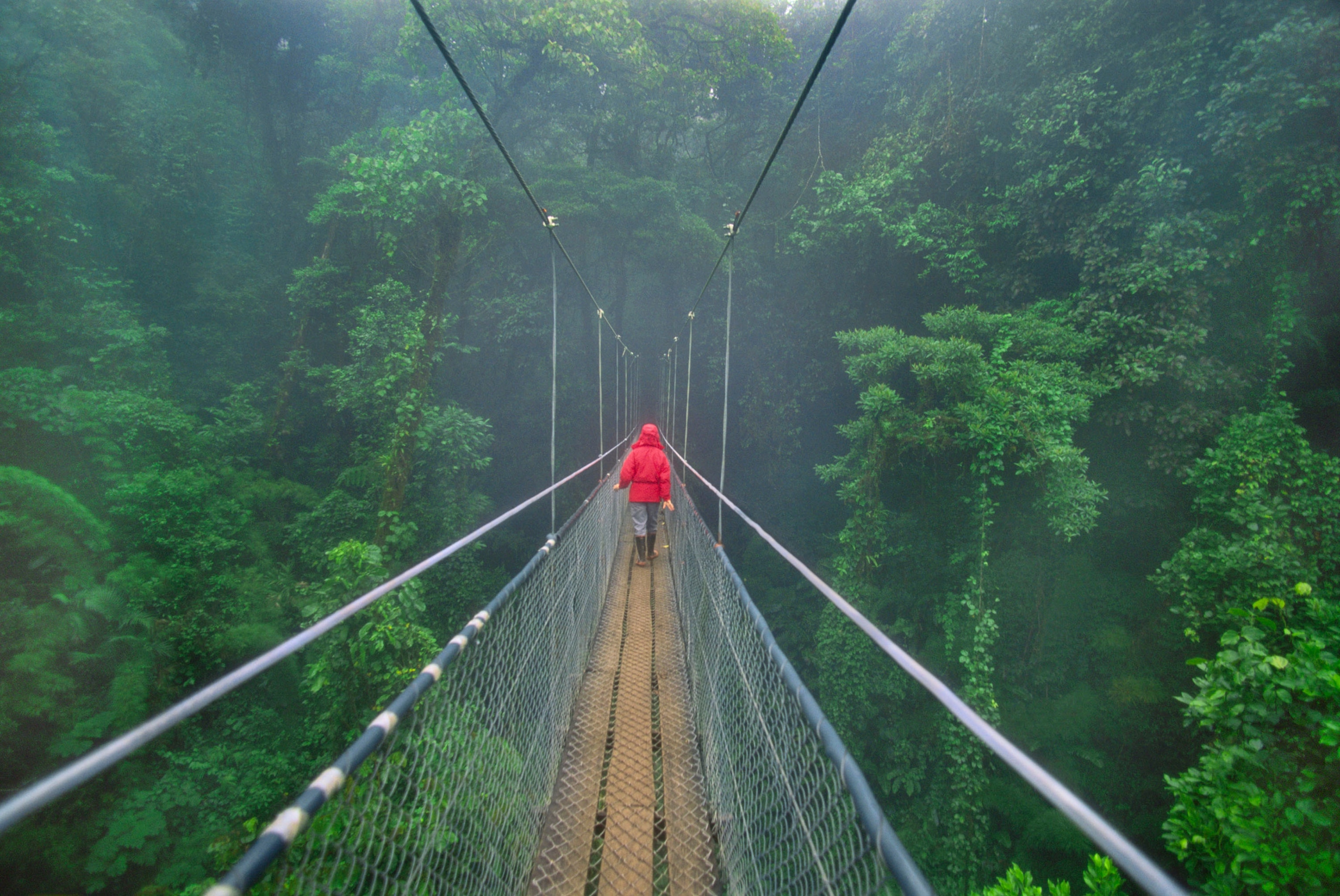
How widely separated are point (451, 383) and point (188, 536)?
14.9ft

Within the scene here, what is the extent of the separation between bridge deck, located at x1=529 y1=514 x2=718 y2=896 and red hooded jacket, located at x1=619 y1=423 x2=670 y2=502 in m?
1.00

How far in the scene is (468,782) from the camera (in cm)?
92

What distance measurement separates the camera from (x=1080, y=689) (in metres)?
5.26

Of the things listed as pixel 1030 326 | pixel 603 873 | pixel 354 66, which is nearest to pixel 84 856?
pixel 603 873

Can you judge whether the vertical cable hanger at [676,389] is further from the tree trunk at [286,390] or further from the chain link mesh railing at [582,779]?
the chain link mesh railing at [582,779]

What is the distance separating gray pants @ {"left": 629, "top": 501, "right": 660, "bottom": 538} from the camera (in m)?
3.29

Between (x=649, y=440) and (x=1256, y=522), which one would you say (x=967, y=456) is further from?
(x=649, y=440)

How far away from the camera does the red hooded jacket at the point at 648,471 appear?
3.06 m

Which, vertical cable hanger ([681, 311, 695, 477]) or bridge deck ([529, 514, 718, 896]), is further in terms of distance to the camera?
vertical cable hanger ([681, 311, 695, 477])

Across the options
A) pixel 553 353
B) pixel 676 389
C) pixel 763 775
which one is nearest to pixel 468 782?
pixel 763 775

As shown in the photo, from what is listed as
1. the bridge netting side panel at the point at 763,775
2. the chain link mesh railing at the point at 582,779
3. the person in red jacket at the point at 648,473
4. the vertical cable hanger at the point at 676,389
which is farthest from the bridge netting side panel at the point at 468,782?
the vertical cable hanger at the point at 676,389

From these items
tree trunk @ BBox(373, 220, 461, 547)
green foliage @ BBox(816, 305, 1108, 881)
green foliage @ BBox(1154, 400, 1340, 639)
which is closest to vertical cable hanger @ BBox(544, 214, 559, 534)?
tree trunk @ BBox(373, 220, 461, 547)

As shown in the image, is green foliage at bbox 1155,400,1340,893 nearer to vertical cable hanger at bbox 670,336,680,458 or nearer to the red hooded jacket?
the red hooded jacket

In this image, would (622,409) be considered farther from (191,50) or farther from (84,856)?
(84,856)
